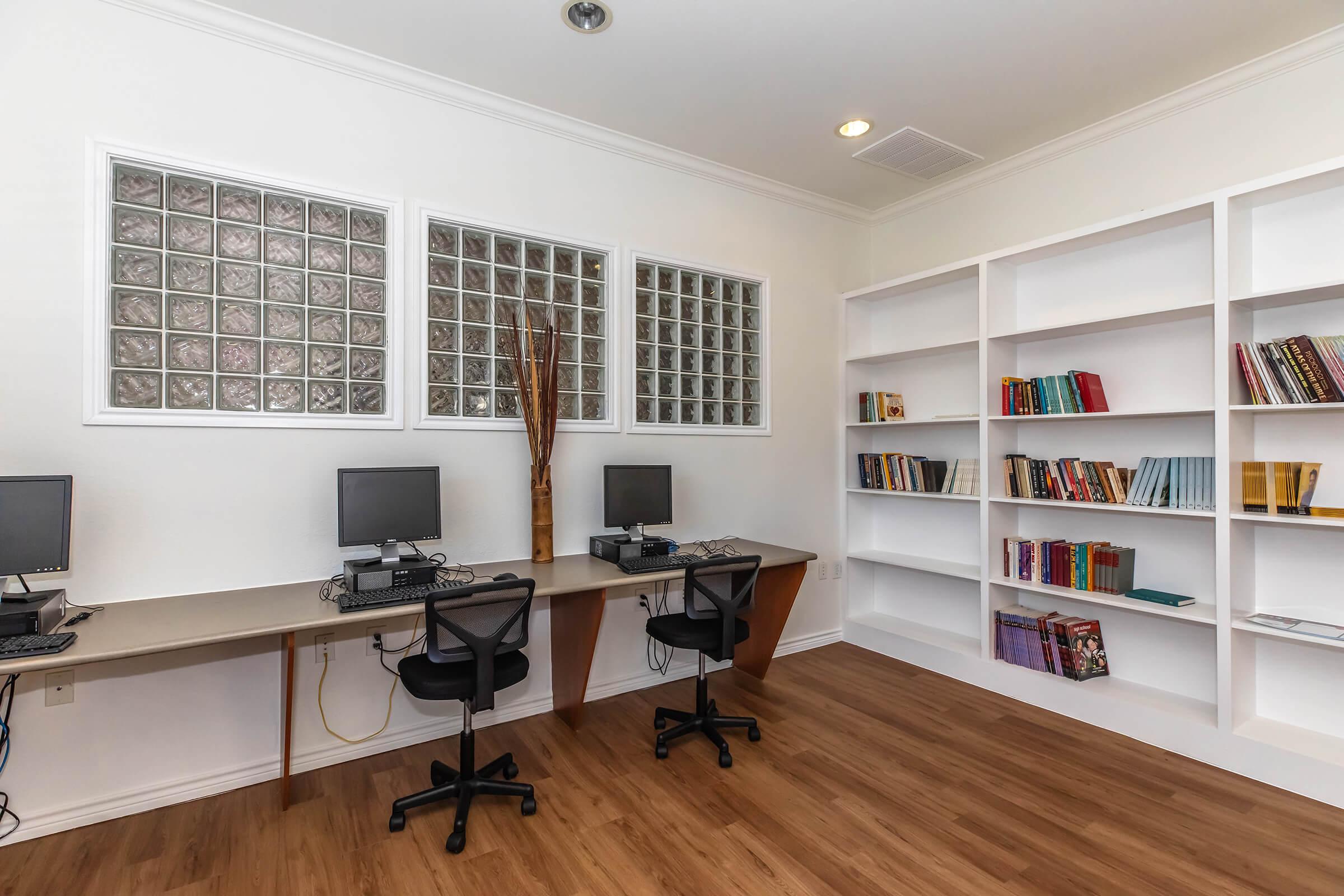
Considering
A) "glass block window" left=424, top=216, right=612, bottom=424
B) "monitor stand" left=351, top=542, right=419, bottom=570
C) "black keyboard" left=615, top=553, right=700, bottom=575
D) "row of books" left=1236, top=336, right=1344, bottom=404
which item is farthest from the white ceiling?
"black keyboard" left=615, top=553, right=700, bottom=575

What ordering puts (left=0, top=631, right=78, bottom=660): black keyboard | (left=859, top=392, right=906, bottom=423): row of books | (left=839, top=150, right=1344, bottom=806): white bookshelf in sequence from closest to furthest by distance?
→ (left=0, top=631, right=78, bottom=660): black keyboard < (left=839, top=150, right=1344, bottom=806): white bookshelf < (left=859, top=392, right=906, bottom=423): row of books

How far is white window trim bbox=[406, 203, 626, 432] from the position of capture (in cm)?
307

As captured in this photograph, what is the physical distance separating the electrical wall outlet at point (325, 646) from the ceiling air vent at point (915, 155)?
381 cm

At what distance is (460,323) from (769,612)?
2341 mm

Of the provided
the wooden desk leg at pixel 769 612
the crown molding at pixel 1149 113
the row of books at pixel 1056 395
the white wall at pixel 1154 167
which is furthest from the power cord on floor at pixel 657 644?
the crown molding at pixel 1149 113

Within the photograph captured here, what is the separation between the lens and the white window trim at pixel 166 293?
2.42 meters

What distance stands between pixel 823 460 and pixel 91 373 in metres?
3.94

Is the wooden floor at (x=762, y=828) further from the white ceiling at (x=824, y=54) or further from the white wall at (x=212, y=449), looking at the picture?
the white ceiling at (x=824, y=54)

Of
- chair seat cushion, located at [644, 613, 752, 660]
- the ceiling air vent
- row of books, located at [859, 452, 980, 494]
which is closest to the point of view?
chair seat cushion, located at [644, 613, 752, 660]

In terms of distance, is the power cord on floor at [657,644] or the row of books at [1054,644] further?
the power cord on floor at [657,644]

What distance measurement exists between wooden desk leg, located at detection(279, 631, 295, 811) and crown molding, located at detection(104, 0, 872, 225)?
2.43 meters

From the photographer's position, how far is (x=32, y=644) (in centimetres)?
191

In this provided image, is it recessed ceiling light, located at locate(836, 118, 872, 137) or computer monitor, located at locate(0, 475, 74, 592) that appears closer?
computer monitor, located at locate(0, 475, 74, 592)

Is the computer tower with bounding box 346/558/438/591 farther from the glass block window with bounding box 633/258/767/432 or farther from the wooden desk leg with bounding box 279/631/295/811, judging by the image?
the glass block window with bounding box 633/258/767/432
